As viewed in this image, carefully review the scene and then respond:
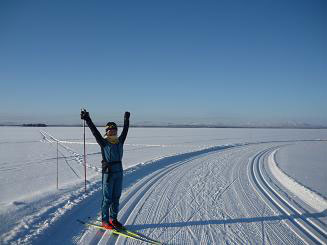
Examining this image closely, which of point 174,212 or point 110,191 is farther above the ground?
point 110,191

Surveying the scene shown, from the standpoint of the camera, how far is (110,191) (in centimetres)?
417

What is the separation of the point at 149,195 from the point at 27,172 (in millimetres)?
6282

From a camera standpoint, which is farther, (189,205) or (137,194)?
(137,194)

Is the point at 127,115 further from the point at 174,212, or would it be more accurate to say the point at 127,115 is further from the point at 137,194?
the point at 137,194

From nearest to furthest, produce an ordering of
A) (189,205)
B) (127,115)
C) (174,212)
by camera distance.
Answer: (127,115) < (174,212) < (189,205)

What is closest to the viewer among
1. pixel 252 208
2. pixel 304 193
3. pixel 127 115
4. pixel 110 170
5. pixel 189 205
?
pixel 110 170

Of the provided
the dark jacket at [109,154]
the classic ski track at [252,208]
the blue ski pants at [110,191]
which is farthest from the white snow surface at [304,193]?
the dark jacket at [109,154]

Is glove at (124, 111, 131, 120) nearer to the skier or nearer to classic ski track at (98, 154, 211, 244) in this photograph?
the skier

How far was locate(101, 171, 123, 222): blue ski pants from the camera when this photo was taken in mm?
4141

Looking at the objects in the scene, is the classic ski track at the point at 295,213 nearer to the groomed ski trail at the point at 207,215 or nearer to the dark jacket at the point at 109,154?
the groomed ski trail at the point at 207,215

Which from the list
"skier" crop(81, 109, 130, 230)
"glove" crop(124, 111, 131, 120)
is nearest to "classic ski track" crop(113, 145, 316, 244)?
"skier" crop(81, 109, 130, 230)

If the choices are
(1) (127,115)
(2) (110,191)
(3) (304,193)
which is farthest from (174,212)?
(3) (304,193)

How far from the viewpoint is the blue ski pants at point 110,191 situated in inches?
163

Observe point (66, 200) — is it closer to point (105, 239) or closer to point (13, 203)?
point (13, 203)
